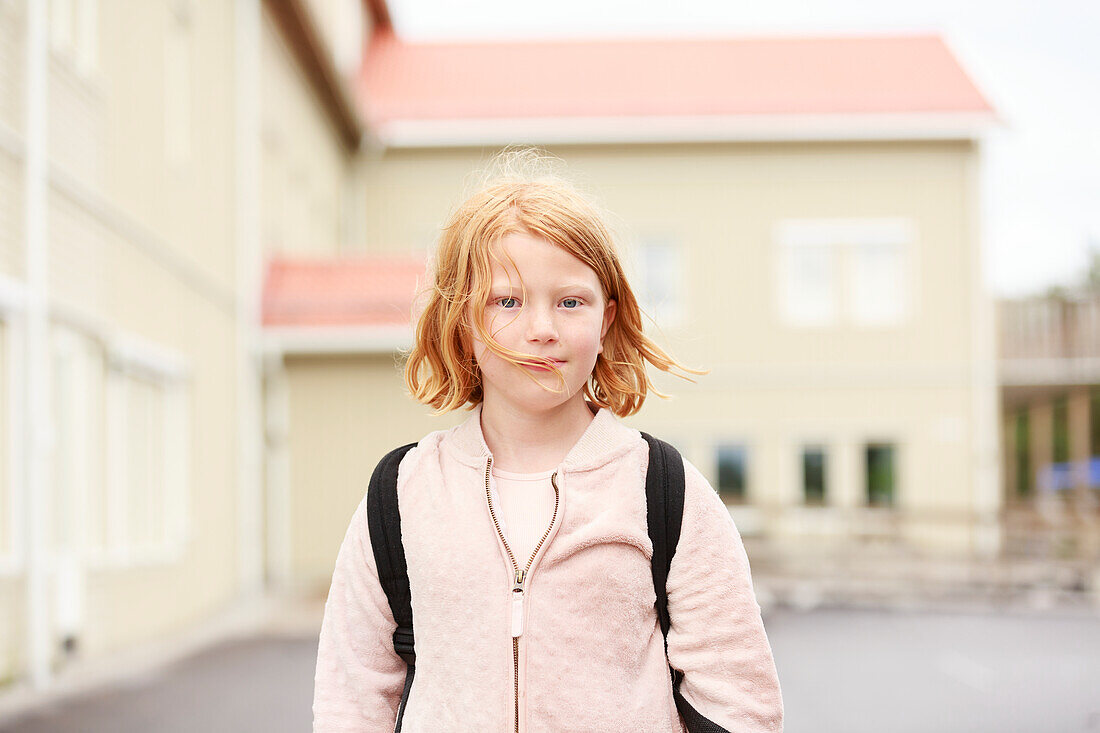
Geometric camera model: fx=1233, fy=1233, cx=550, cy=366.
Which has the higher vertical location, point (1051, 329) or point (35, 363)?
point (1051, 329)

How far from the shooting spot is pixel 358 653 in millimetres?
1679

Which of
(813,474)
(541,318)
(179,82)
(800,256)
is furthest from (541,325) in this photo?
(800,256)

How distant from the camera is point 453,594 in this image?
5.27ft

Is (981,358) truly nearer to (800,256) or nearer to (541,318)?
(800,256)

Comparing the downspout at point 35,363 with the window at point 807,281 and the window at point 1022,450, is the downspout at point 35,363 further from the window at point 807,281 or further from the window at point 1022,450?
the window at point 1022,450

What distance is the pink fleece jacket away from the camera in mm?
1566

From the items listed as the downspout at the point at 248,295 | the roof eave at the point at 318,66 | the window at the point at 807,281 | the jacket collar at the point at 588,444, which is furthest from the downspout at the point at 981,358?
the jacket collar at the point at 588,444

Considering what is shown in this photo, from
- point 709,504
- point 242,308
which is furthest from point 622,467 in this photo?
point 242,308

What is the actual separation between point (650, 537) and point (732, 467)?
1710 cm

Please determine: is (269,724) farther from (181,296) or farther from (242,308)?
(242,308)

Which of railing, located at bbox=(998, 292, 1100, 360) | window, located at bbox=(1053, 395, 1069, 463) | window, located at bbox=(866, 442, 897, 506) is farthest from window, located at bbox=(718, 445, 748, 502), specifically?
window, located at bbox=(1053, 395, 1069, 463)

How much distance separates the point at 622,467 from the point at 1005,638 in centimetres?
973

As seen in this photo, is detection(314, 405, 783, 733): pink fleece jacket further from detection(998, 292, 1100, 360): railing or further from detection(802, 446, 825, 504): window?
detection(998, 292, 1100, 360): railing

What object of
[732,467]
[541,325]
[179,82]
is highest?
[179,82]
